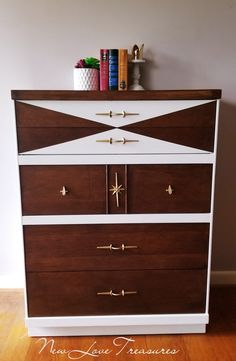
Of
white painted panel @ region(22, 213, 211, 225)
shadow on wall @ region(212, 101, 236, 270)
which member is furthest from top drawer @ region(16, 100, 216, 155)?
shadow on wall @ region(212, 101, 236, 270)

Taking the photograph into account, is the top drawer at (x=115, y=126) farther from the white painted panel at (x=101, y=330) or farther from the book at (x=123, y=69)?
the white painted panel at (x=101, y=330)

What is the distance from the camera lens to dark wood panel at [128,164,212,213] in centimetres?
145

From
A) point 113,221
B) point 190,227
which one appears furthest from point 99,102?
point 190,227

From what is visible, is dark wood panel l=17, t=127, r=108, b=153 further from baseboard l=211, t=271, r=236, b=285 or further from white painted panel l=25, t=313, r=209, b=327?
baseboard l=211, t=271, r=236, b=285

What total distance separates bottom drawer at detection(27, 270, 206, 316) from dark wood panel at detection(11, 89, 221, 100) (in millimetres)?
789

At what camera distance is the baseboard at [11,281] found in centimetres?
203

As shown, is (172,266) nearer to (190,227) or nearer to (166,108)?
(190,227)

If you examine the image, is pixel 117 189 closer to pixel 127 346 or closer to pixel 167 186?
pixel 167 186

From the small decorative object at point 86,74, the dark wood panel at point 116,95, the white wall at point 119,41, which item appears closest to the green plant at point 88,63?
the small decorative object at point 86,74

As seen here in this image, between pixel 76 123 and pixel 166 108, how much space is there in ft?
1.27

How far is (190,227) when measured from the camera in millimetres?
1503

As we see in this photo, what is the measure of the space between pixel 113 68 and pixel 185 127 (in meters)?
0.50

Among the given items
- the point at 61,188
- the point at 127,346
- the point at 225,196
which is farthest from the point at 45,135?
the point at 225,196

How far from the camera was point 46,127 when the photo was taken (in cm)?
140
